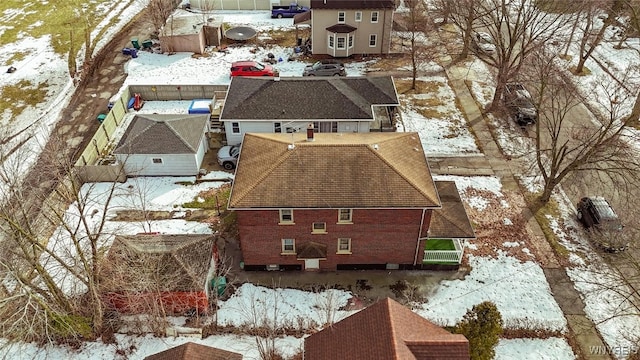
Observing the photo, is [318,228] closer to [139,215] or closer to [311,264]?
[311,264]

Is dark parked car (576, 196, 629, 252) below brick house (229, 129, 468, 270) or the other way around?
below

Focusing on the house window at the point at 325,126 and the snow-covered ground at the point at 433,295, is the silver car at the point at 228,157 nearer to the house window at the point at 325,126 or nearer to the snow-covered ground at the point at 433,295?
the snow-covered ground at the point at 433,295

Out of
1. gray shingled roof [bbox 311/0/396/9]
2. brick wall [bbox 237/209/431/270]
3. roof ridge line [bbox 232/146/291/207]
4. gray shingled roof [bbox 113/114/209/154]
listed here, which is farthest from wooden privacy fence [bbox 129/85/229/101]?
brick wall [bbox 237/209/431/270]

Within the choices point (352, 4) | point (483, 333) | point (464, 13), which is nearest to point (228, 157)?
point (483, 333)

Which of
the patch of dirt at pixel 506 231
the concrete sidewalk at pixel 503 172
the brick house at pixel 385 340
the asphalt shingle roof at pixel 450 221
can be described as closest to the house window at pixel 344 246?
the asphalt shingle roof at pixel 450 221

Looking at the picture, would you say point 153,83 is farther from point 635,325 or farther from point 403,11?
point 635,325

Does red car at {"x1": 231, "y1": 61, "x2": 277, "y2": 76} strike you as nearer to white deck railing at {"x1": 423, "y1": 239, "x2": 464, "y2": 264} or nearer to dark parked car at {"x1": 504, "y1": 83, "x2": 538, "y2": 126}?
dark parked car at {"x1": 504, "y1": 83, "x2": 538, "y2": 126}
